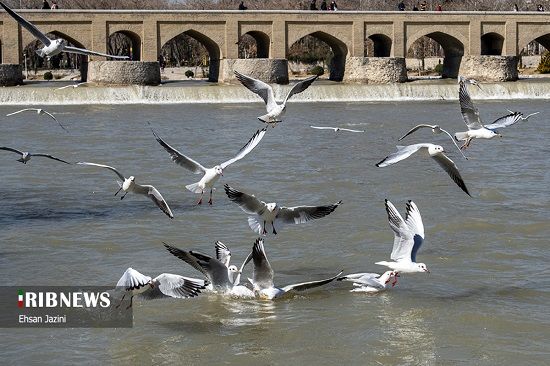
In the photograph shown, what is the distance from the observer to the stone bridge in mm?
37781

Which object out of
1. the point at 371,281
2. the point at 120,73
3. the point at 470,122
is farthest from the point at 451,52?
the point at 371,281

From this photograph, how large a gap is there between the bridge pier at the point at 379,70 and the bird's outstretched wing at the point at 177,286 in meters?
32.5

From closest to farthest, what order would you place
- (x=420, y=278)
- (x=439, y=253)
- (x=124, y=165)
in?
(x=420, y=278) → (x=439, y=253) → (x=124, y=165)

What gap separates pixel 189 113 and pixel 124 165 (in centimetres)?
1073

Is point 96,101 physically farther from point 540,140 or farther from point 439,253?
point 439,253

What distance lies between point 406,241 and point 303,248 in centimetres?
288

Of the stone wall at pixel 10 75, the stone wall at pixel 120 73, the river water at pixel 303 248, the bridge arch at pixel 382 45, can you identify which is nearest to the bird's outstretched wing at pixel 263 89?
the river water at pixel 303 248

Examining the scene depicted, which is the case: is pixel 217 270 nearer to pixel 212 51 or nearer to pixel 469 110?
pixel 469 110

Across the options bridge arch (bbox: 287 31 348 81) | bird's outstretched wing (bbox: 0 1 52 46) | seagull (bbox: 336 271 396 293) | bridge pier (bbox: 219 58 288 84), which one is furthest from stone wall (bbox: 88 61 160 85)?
seagull (bbox: 336 271 396 293)

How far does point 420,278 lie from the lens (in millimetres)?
9961

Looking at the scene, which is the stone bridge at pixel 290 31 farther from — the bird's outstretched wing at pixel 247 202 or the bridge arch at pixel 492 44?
the bird's outstretched wing at pixel 247 202

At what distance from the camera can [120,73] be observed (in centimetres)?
3550

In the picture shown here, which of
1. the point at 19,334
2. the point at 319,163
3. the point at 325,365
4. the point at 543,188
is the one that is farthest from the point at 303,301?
the point at 319,163

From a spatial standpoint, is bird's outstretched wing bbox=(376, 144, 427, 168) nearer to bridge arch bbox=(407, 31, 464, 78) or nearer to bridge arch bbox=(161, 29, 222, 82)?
bridge arch bbox=(161, 29, 222, 82)
